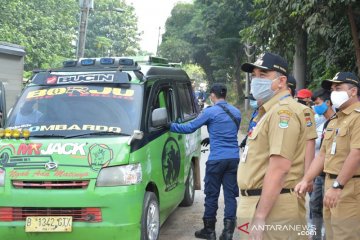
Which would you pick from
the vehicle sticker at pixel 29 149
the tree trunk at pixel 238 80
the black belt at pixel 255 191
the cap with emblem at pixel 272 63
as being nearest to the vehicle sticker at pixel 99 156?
the vehicle sticker at pixel 29 149

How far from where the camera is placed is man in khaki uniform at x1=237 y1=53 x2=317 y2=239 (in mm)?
2582

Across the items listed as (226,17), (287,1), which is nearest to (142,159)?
(287,1)

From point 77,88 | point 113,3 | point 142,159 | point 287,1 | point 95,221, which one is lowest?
point 95,221

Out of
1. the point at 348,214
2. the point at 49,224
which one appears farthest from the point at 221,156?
the point at 49,224

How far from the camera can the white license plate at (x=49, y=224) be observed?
4125 millimetres

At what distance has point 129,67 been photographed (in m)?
5.30

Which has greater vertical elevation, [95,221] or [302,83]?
[302,83]

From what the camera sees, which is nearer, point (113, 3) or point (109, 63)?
point (109, 63)

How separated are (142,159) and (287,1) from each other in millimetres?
7084

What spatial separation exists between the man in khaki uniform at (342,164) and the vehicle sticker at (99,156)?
70.4 inches

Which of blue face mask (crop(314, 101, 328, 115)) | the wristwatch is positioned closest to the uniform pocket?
the wristwatch

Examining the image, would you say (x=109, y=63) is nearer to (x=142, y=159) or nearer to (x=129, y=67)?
(x=129, y=67)

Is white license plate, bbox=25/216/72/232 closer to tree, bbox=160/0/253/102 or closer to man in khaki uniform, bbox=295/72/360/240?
man in khaki uniform, bbox=295/72/360/240

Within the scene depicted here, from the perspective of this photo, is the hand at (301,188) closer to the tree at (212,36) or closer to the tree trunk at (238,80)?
the tree at (212,36)
